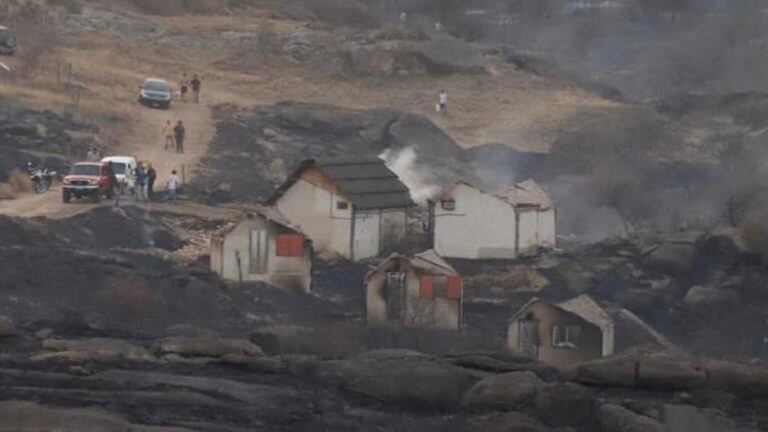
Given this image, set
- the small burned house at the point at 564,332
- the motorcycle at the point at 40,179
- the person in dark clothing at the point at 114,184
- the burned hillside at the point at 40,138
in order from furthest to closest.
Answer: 1. the burned hillside at the point at 40,138
2. the motorcycle at the point at 40,179
3. the person in dark clothing at the point at 114,184
4. the small burned house at the point at 564,332

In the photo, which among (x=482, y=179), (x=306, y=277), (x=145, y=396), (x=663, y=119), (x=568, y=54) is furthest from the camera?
(x=568, y=54)

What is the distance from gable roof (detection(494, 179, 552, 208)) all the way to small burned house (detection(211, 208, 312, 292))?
751 cm

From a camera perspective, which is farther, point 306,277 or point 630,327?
point 306,277

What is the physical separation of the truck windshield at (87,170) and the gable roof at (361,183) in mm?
4596

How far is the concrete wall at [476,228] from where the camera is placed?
55969 mm

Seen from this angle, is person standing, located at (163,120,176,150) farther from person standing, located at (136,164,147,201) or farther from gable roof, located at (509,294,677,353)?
gable roof, located at (509,294,677,353)

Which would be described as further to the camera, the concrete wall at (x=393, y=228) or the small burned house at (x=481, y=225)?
the concrete wall at (x=393, y=228)

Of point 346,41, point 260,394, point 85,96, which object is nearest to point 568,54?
point 346,41

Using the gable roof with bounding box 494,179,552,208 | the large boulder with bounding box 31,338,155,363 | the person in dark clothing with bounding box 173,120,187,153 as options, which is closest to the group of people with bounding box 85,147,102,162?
the person in dark clothing with bounding box 173,120,187,153

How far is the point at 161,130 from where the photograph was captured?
71.5 m

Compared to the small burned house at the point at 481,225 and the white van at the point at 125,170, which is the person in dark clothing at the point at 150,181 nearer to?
the white van at the point at 125,170

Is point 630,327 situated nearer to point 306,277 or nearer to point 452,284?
point 452,284

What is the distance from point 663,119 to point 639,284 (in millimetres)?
28849

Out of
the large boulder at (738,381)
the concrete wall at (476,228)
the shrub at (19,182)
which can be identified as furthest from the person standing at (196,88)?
the large boulder at (738,381)
